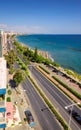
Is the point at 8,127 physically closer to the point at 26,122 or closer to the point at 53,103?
the point at 26,122

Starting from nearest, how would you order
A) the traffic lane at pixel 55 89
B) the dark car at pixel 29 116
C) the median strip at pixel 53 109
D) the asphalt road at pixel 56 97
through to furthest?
the median strip at pixel 53 109 → the dark car at pixel 29 116 → the asphalt road at pixel 56 97 → the traffic lane at pixel 55 89

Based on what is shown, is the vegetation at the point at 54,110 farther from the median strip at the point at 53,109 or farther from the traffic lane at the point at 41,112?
the traffic lane at the point at 41,112

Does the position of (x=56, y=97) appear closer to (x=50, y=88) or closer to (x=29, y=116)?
(x=50, y=88)

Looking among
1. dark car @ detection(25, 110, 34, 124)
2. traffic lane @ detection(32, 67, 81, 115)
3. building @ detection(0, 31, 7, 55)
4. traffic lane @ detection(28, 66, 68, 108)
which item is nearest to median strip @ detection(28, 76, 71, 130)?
traffic lane @ detection(28, 66, 68, 108)

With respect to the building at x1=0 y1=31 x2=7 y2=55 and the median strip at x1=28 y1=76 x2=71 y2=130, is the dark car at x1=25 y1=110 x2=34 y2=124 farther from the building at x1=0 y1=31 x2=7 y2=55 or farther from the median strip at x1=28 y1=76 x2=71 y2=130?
the building at x1=0 y1=31 x2=7 y2=55

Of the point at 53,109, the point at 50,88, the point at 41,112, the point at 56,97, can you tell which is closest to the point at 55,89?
the point at 50,88

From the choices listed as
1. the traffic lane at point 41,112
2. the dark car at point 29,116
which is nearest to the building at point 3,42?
the dark car at point 29,116
